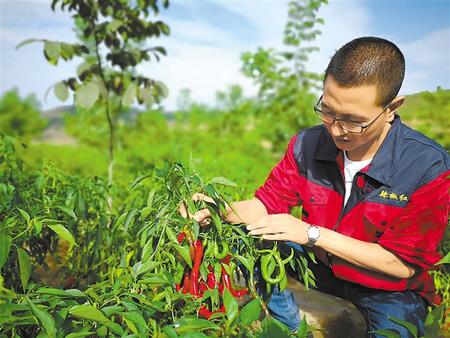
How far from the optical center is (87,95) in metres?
3.42

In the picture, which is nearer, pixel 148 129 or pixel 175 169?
pixel 175 169

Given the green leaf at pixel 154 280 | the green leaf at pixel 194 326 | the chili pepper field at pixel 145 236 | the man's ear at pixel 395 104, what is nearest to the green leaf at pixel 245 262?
the chili pepper field at pixel 145 236

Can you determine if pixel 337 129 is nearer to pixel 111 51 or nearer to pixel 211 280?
pixel 211 280

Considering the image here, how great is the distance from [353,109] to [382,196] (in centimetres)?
37

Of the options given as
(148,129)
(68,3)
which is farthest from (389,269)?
(148,129)

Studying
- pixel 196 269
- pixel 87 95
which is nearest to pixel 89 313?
pixel 196 269

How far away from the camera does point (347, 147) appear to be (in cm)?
180

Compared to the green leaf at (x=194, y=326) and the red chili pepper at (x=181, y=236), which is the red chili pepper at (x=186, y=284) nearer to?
the red chili pepper at (x=181, y=236)

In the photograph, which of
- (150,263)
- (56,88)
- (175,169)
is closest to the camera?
Result: (150,263)

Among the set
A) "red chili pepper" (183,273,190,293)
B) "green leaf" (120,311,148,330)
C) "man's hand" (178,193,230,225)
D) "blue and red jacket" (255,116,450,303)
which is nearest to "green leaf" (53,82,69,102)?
"blue and red jacket" (255,116,450,303)

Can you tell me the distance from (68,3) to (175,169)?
252cm

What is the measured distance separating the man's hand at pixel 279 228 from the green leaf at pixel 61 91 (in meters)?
2.31

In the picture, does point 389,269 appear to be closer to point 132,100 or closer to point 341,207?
point 341,207

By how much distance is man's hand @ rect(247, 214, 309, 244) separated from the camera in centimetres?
162
